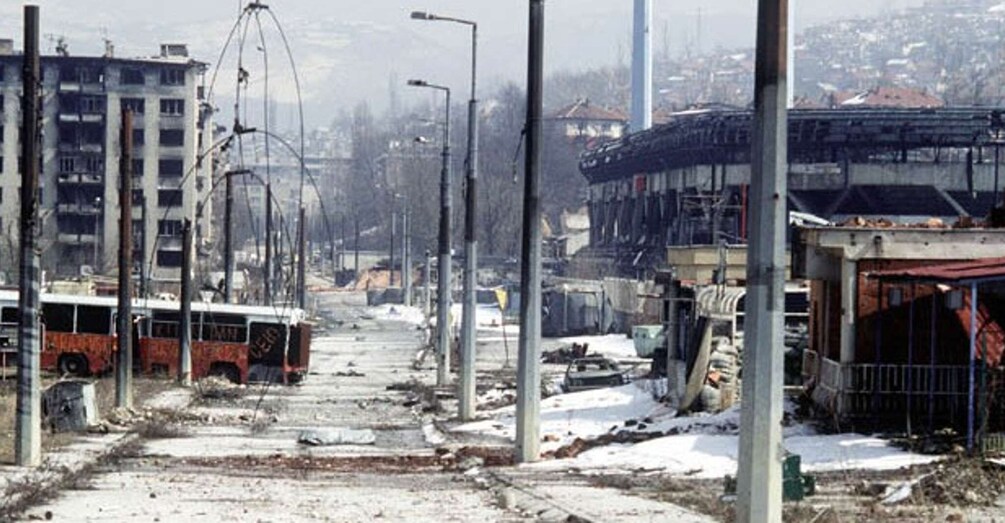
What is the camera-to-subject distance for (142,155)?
5369 inches

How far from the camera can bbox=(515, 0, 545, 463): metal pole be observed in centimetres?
3072

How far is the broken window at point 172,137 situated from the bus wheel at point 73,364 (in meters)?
79.7

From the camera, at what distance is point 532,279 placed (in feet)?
102

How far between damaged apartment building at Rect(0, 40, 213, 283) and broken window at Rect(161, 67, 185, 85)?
2.5 inches

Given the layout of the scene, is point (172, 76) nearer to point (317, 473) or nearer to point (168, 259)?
point (168, 259)

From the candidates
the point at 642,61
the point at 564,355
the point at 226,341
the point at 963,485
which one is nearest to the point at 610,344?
the point at 564,355

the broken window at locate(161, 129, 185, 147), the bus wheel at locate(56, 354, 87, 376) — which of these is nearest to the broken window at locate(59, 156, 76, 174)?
the broken window at locate(161, 129, 185, 147)

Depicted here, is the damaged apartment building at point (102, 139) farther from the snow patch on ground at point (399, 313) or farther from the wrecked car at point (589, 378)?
the wrecked car at point (589, 378)

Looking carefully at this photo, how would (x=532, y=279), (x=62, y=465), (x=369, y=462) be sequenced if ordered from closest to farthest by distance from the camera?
(x=62, y=465) → (x=532, y=279) → (x=369, y=462)

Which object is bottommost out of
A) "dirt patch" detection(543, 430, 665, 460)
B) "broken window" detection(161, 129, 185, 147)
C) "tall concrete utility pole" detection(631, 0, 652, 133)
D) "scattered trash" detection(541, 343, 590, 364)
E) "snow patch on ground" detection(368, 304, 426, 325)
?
"snow patch on ground" detection(368, 304, 426, 325)

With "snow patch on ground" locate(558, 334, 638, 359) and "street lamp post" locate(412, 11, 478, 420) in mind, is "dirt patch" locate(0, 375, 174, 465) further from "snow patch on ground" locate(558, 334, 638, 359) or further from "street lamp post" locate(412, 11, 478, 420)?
"snow patch on ground" locate(558, 334, 638, 359)

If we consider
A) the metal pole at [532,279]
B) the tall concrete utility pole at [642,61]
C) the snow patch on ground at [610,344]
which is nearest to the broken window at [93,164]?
the tall concrete utility pole at [642,61]

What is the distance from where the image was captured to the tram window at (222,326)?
59.1 m

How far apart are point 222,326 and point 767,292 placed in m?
44.5
